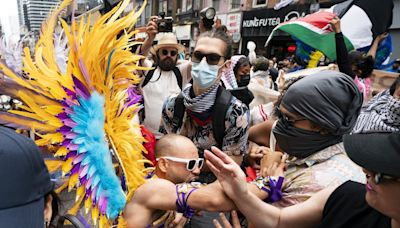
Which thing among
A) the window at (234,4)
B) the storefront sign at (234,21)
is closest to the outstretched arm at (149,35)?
the storefront sign at (234,21)

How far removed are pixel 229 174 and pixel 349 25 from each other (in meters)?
2.94

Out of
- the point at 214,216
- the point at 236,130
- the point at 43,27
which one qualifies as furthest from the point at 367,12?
the point at 43,27

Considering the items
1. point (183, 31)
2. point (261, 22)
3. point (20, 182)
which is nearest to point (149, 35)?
point (20, 182)

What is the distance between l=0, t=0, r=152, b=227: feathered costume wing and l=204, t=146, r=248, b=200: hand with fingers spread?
417mm

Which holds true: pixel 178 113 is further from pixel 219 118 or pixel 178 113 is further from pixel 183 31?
pixel 183 31

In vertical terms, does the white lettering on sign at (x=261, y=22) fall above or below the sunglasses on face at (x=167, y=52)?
below

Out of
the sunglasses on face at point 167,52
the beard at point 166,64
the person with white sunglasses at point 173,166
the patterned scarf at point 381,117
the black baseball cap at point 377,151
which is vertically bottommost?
the person with white sunglasses at point 173,166

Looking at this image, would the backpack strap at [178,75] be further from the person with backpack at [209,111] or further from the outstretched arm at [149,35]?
the person with backpack at [209,111]

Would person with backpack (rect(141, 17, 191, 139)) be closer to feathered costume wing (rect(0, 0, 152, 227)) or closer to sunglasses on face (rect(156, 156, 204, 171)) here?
sunglasses on face (rect(156, 156, 204, 171))

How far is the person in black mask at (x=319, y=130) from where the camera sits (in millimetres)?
1292

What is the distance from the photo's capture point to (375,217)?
104 cm

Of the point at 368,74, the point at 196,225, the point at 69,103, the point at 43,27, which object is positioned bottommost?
the point at 196,225

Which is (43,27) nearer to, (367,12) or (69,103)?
(69,103)

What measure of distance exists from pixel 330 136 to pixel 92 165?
1058 mm
